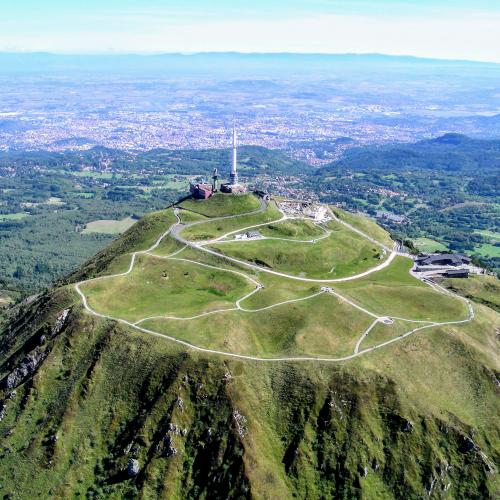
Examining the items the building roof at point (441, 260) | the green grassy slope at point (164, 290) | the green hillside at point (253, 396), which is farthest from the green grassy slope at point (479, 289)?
the green grassy slope at point (164, 290)

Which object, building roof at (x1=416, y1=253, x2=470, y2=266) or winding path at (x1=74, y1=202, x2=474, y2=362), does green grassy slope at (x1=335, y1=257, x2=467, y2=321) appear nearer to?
winding path at (x1=74, y1=202, x2=474, y2=362)

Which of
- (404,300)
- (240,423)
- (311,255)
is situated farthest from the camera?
(311,255)

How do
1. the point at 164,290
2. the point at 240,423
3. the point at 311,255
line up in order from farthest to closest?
the point at 311,255
the point at 164,290
the point at 240,423

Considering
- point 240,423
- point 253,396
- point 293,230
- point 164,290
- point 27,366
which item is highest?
point 253,396

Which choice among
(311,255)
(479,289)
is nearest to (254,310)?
(311,255)

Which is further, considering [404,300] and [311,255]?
[311,255]

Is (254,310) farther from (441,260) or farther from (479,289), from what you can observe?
(441,260)

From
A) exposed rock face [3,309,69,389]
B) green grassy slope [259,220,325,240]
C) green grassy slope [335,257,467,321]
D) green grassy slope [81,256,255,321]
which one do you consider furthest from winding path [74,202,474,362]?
exposed rock face [3,309,69,389]

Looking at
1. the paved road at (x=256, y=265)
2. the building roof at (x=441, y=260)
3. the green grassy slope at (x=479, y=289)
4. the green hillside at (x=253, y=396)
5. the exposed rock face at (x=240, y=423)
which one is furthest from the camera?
the building roof at (x=441, y=260)

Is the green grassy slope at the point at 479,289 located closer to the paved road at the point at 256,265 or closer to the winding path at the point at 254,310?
the winding path at the point at 254,310
